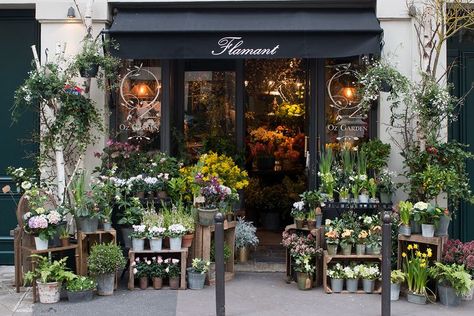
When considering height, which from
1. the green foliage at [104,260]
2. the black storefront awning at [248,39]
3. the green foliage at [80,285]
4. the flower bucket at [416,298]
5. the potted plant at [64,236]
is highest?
the black storefront awning at [248,39]

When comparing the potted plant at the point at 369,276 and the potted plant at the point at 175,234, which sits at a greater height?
the potted plant at the point at 175,234

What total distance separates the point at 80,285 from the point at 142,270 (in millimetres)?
786

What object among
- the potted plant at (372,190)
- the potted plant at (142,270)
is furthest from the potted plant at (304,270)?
the potted plant at (142,270)

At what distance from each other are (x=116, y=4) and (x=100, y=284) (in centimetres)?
385

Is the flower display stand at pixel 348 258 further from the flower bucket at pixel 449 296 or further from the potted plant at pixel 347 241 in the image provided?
the flower bucket at pixel 449 296

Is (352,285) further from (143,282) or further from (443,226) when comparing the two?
→ (143,282)

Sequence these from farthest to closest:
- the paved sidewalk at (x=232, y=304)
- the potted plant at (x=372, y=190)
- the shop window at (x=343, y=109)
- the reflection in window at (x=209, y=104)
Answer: the reflection in window at (x=209, y=104) → the shop window at (x=343, y=109) → the potted plant at (x=372, y=190) → the paved sidewalk at (x=232, y=304)

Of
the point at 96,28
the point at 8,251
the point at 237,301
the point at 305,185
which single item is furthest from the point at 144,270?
the point at 305,185

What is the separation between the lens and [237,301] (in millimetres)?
7633

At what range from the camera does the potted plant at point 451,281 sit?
23.9 ft

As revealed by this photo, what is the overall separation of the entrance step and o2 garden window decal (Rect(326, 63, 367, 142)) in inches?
78.3

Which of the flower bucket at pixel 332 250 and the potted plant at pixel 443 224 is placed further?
the flower bucket at pixel 332 250

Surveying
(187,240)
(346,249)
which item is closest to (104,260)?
(187,240)

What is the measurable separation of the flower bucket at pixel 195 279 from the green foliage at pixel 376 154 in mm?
2579
